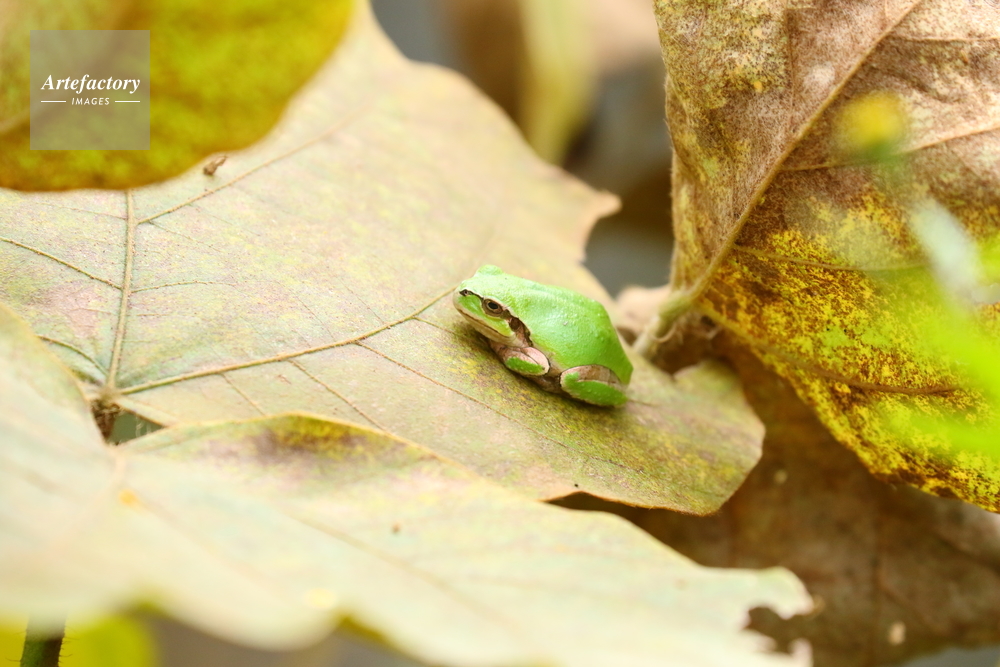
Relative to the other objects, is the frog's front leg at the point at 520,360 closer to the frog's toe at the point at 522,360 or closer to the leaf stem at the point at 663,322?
the frog's toe at the point at 522,360

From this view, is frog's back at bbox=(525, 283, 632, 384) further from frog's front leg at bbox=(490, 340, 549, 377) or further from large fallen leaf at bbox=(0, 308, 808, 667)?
large fallen leaf at bbox=(0, 308, 808, 667)

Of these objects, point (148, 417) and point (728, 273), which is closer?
point (148, 417)

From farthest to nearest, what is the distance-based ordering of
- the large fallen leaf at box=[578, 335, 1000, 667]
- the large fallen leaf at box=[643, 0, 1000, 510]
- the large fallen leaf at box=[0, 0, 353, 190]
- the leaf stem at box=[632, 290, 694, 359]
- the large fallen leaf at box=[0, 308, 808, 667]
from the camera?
the large fallen leaf at box=[578, 335, 1000, 667] < the leaf stem at box=[632, 290, 694, 359] < the large fallen leaf at box=[643, 0, 1000, 510] < the large fallen leaf at box=[0, 0, 353, 190] < the large fallen leaf at box=[0, 308, 808, 667]

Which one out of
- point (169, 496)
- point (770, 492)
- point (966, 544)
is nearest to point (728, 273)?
point (770, 492)

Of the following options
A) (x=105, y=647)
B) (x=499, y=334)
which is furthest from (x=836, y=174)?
(x=105, y=647)

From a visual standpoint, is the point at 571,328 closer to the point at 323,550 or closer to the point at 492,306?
the point at 492,306

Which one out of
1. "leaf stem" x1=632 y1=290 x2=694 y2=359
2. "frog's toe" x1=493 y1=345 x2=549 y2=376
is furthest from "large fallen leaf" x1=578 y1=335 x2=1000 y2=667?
"frog's toe" x1=493 y1=345 x2=549 y2=376

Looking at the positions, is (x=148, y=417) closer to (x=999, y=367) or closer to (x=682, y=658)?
(x=682, y=658)
